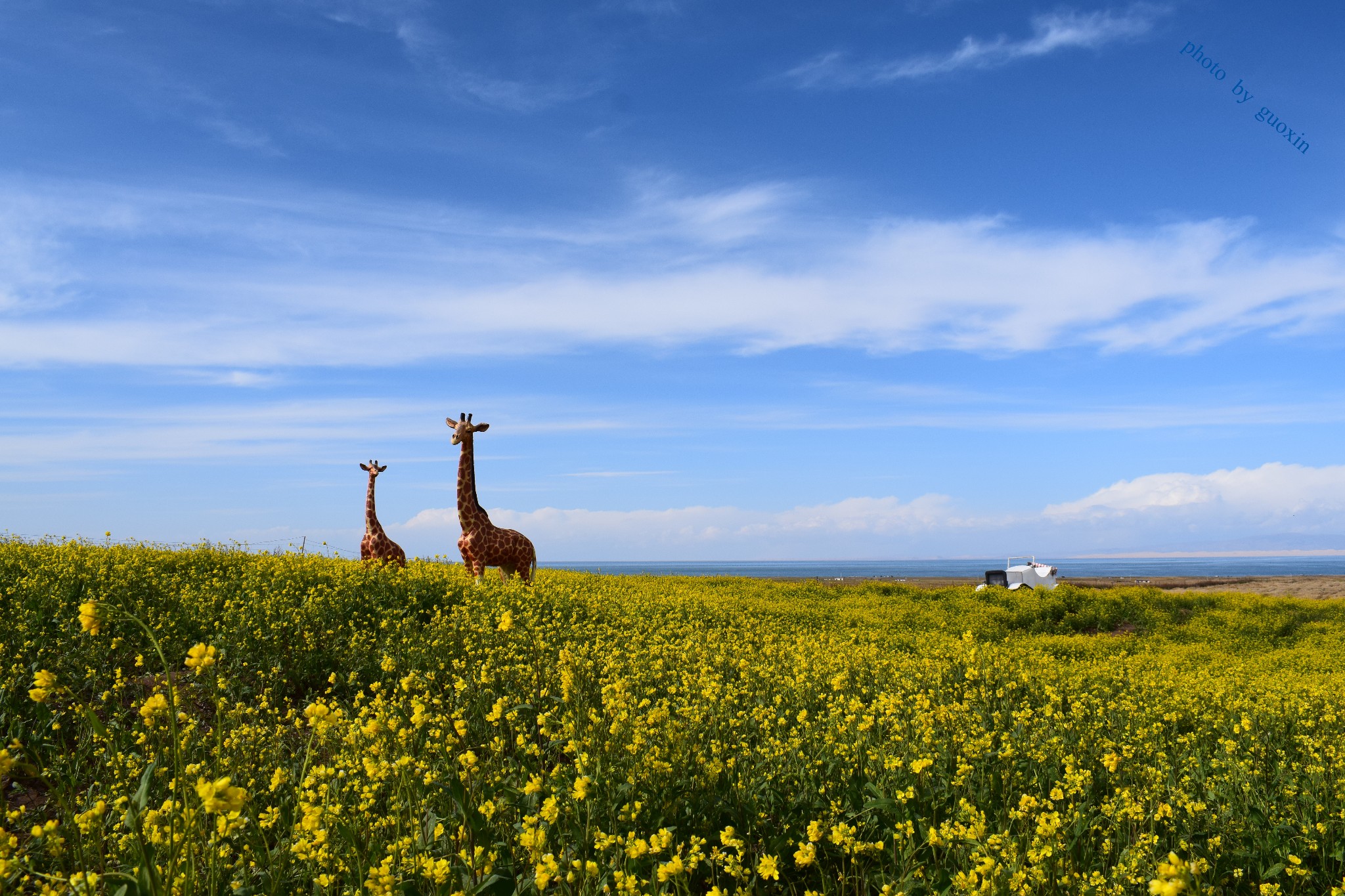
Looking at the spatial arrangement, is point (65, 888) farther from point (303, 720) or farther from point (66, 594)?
point (66, 594)

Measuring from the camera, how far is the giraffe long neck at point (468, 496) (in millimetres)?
13297

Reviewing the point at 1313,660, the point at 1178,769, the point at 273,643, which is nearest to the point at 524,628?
the point at 273,643

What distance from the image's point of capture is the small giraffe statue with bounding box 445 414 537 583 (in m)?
13.2

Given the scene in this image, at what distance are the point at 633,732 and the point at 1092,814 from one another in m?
2.64

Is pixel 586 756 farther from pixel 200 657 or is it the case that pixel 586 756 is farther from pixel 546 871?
pixel 200 657

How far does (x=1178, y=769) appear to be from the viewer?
552 cm

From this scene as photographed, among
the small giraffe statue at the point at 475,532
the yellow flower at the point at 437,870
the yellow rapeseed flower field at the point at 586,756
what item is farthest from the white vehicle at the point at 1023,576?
the yellow flower at the point at 437,870

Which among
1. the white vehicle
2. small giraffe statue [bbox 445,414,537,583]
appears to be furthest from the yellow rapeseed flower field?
the white vehicle

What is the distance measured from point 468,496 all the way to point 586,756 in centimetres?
996

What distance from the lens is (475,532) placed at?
1329 cm

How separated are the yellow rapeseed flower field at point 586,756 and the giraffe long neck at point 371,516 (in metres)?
3.82

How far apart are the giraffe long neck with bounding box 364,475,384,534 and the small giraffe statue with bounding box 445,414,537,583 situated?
2201 millimetres

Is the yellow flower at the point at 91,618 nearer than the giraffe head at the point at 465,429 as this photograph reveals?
Yes

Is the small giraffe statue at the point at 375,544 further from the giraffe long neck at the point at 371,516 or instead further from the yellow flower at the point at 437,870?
the yellow flower at the point at 437,870
